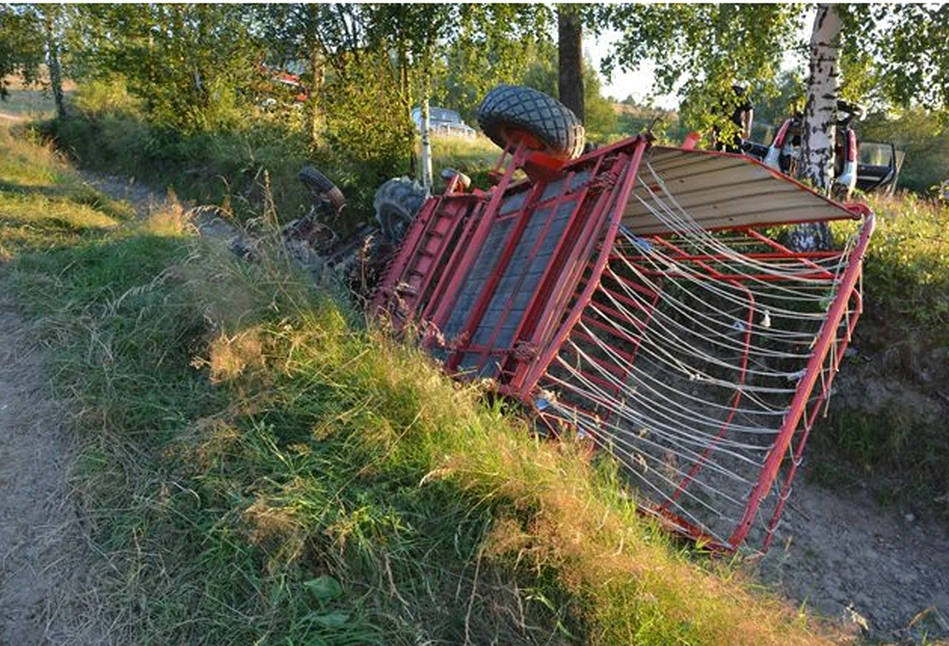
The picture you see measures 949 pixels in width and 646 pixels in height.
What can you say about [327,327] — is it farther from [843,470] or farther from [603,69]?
[603,69]

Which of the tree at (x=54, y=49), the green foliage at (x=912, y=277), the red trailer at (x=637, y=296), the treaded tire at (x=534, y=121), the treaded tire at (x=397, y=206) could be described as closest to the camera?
the red trailer at (x=637, y=296)

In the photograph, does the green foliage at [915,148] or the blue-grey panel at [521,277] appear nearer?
the blue-grey panel at [521,277]

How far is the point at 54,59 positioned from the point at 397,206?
50.6ft

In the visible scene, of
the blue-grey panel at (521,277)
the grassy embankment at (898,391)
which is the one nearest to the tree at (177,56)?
the blue-grey panel at (521,277)

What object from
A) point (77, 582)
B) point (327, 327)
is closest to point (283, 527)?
point (77, 582)

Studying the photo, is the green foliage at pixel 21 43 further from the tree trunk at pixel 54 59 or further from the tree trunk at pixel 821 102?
the tree trunk at pixel 821 102

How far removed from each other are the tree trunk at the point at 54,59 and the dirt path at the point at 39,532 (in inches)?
618

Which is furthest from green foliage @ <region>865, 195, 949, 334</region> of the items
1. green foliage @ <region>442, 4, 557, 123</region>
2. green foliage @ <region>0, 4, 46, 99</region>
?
green foliage @ <region>0, 4, 46, 99</region>

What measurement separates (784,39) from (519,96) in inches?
171

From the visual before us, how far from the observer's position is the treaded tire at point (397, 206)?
6688mm

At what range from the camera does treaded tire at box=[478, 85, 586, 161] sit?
418 cm

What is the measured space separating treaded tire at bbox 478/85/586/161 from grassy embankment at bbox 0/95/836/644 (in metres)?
1.66

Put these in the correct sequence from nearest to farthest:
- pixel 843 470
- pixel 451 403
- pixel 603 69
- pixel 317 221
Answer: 1. pixel 451 403
2. pixel 843 470
3. pixel 317 221
4. pixel 603 69

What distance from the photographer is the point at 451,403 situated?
123 inches
